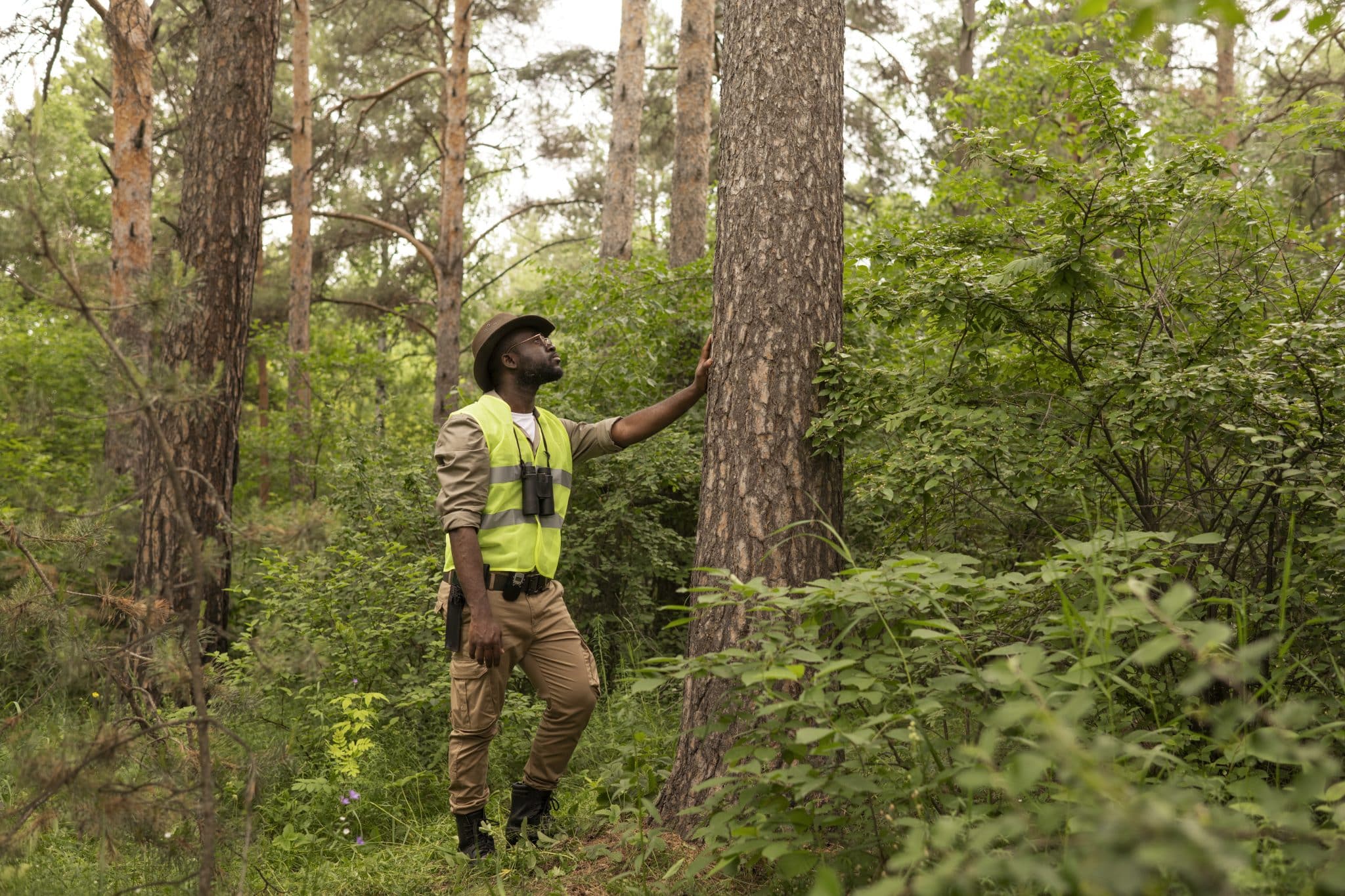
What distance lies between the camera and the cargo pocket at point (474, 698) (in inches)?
163

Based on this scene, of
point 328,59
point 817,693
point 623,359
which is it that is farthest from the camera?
point 328,59

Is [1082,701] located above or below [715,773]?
above

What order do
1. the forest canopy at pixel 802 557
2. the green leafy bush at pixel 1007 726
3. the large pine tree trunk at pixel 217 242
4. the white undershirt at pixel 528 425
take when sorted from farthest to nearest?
the large pine tree trunk at pixel 217 242
the white undershirt at pixel 528 425
the forest canopy at pixel 802 557
the green leafy bush at pixel 1007 726

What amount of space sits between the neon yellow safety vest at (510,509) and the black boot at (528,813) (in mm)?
954

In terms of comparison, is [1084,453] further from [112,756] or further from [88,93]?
[88,93]

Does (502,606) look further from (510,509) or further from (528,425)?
(528,425)

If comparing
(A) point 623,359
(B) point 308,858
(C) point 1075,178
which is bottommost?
(B) point 308,858

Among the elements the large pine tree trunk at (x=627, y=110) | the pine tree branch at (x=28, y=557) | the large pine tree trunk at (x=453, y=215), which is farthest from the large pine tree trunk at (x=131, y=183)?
the pine tree branch at (x=28, y=557)

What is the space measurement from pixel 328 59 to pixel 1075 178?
63.4 feet

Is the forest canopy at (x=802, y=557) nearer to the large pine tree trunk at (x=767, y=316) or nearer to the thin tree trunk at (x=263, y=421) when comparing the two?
the large pine tree trunk at (x=767, y=316)

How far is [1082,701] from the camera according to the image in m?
1.79

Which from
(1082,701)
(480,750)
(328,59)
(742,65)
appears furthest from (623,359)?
(328,59)

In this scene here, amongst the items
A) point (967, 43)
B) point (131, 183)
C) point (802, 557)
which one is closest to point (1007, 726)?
point (802, 557)

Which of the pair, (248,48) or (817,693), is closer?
(817,693)
